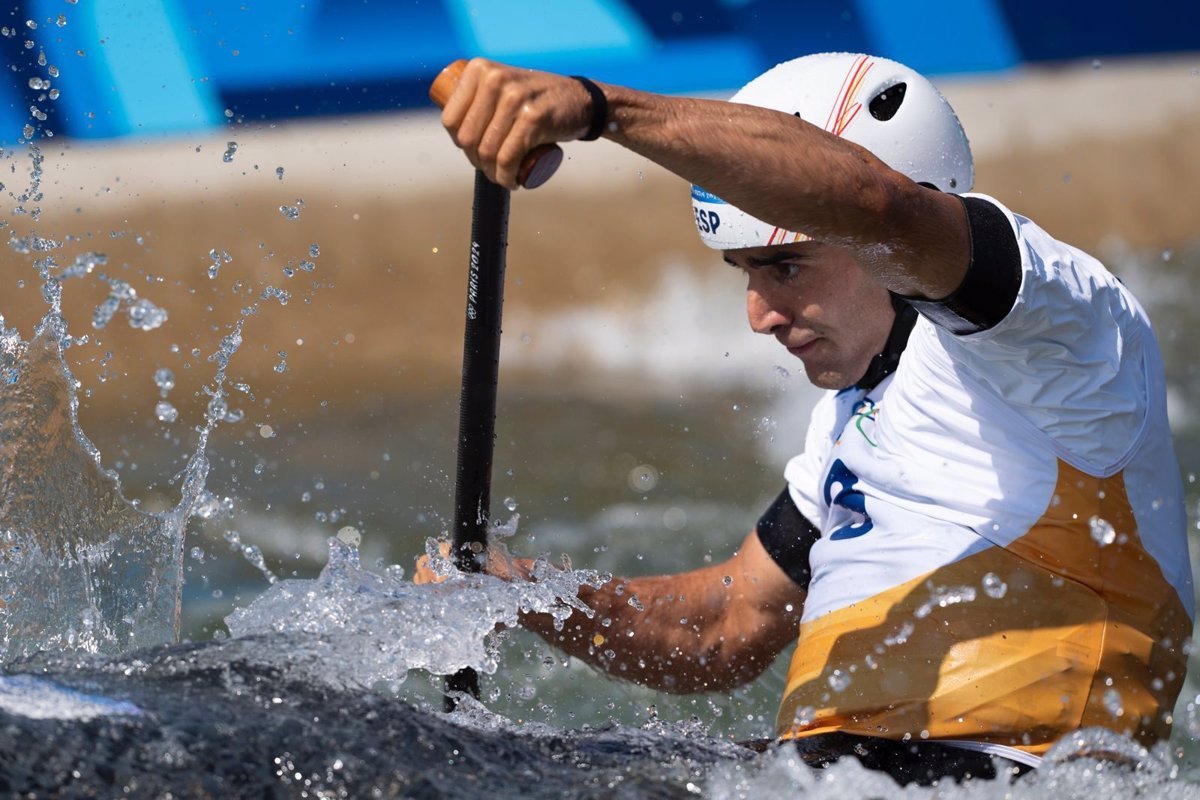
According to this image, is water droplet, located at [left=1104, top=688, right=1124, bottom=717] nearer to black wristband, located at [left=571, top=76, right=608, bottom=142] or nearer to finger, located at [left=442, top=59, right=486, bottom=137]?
black wristband, located at [left=571, top=76, right=608, bottom=142]

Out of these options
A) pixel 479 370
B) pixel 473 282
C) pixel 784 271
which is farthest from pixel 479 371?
pixel 784 271

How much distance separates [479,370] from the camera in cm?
273

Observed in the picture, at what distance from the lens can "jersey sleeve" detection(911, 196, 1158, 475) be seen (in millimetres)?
2193

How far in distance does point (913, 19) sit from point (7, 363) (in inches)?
261

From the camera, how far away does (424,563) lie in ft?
10.00

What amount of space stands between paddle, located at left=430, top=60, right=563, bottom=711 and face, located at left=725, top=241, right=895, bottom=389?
496mm

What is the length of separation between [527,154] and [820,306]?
3.38 feet

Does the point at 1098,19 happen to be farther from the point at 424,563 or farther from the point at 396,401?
the point at 424,563

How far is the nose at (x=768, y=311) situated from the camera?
2793 mm

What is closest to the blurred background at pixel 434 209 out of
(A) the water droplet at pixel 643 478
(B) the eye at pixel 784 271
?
(A) the water droplet at pixel 643 478

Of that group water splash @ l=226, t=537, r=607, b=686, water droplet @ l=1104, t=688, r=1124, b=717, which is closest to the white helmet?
water splash @ l=226, t=537, r=607, b=686

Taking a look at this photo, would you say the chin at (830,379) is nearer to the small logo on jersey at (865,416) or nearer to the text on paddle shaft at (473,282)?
the small logo on jersey at (865,416)

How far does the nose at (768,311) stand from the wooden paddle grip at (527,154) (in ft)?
2.96

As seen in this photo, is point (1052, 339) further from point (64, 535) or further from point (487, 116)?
point (64, 535)
